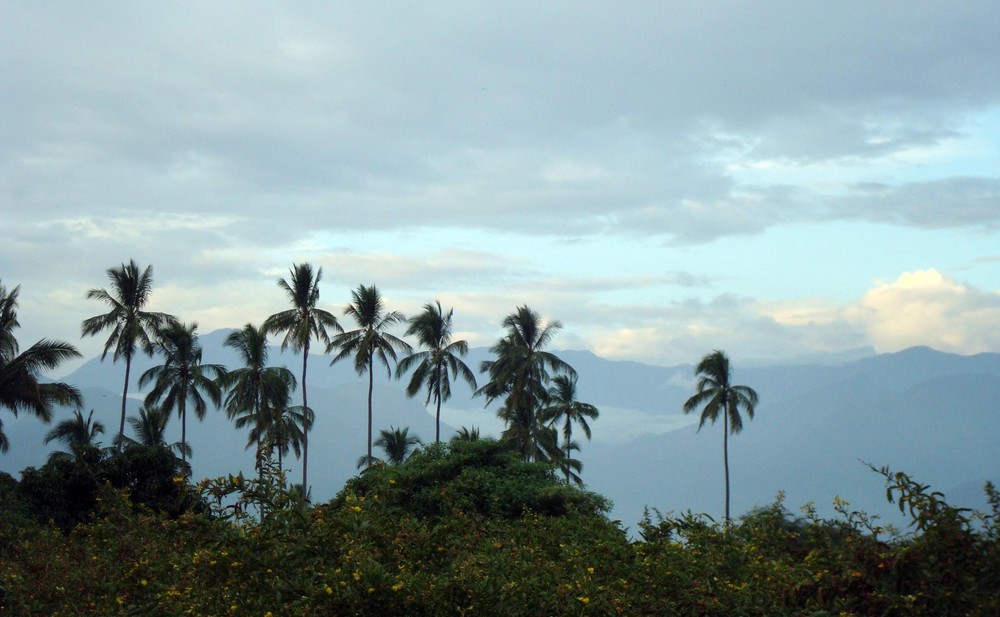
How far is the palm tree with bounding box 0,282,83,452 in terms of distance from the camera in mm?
32375

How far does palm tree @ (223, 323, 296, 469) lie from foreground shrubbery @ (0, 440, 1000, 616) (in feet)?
121

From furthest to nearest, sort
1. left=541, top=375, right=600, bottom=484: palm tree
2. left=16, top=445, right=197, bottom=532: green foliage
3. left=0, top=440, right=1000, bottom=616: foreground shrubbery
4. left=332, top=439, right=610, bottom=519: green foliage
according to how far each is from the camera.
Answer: left=541, top=375, right=600, bottom=484: palm tree → left=16, top=445, right=197, bottom=532: green foliage → left=332, top=439, right=610, bottom=519: green foliage → left=0, top=440, right=1000, bottom=616: foreground shrubbery

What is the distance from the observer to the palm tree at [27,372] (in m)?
32.4

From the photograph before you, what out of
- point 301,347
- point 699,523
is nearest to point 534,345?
point 301,347

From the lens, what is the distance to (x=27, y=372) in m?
32.7

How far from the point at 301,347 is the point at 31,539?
34.0m

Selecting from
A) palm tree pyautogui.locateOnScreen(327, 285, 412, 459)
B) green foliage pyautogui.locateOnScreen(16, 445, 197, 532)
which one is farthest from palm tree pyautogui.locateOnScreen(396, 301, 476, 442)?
green foliage pyautogui.locateOnScreen(16, 445, 197, 532)

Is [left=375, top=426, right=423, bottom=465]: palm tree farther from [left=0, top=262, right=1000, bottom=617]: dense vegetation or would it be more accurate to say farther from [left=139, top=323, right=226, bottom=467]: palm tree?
[left=0, top=262, right=1000, bottom=617]: dense vegetation

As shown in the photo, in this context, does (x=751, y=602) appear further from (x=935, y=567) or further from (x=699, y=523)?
(x=699, y=523)

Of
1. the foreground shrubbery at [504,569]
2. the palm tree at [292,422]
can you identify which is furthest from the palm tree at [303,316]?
the foreground shrubbery at [504,569]

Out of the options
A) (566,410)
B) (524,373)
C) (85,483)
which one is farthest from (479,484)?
(566,410)

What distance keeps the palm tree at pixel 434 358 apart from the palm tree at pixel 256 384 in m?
6.95

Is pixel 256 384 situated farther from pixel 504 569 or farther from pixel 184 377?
pixel 504 569

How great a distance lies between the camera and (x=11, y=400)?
32438mm
